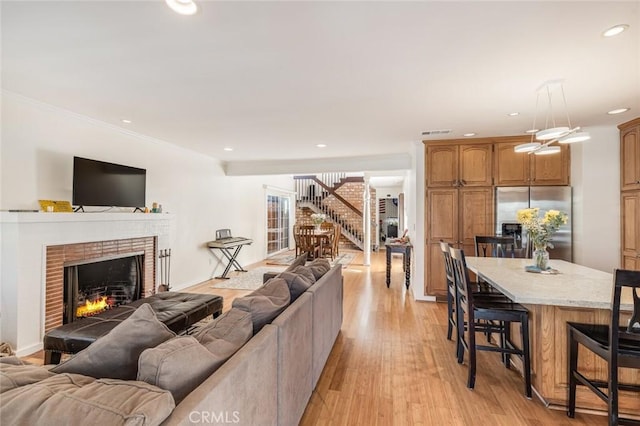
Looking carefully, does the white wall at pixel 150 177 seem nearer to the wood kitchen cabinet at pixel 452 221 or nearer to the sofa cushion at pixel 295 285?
the sofa cushion at pixel 295 285

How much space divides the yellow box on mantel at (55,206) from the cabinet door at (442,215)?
4537 millimetres

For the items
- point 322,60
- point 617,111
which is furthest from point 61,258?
point 617,111

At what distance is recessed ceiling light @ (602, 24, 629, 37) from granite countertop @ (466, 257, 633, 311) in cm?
161

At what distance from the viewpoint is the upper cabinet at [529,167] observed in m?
4.13

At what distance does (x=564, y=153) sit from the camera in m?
4.13

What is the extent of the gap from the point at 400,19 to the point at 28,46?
94.6 inches

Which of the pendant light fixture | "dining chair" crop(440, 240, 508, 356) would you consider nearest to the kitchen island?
"dining chair" crop(440, 240, 508, 356)

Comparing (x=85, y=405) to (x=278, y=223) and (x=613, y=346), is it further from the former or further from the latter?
(x=278, y=223)

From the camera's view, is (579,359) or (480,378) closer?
(579,359)

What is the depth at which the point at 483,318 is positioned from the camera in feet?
7.50

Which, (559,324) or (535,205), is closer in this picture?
(559,324)

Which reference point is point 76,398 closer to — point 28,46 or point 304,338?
A: point 304,338

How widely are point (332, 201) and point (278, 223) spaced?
8.97ft

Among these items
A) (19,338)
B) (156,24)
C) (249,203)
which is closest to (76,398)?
(156,24)
